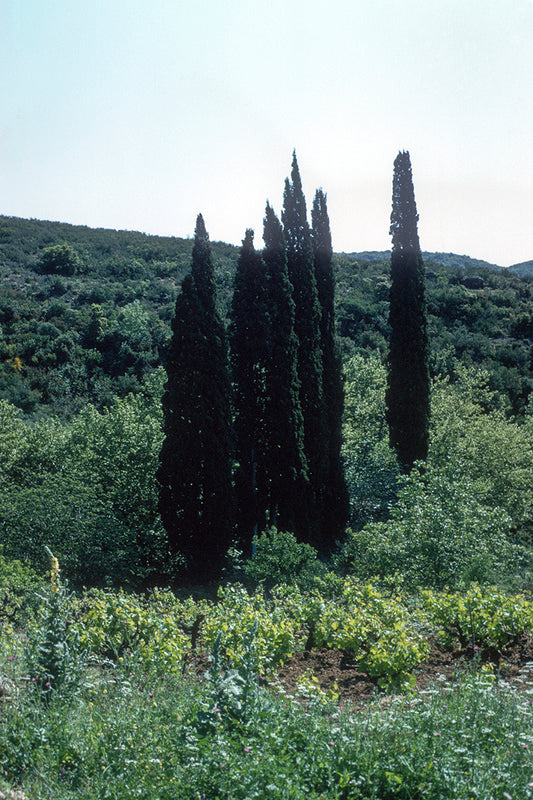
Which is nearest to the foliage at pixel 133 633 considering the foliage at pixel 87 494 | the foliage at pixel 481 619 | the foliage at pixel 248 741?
the foliage at pixel 248 741

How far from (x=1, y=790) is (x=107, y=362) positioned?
1262 inches

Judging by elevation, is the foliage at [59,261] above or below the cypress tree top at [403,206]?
above

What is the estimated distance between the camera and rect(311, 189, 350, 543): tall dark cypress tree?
58.6ft

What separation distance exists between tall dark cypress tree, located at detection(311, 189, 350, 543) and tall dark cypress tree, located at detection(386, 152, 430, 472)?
1932 millimetres

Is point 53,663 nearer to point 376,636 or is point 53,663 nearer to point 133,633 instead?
point 133,633

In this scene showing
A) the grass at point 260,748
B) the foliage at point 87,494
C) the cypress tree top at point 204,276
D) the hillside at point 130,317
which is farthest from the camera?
the hillside at point 130,317

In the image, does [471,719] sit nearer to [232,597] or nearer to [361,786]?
[361,786]

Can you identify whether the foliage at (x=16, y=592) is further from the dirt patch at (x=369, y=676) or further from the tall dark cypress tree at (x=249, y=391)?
the tall dark cypress tree at (x=249, y=391)

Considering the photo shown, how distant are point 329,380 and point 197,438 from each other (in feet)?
20.3

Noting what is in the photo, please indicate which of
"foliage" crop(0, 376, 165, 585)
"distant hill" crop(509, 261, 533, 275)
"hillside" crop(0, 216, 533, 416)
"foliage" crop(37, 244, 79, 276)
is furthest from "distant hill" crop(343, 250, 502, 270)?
"foliage" crop(0, 376, 165, 585)

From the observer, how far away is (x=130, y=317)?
3575 centimetres

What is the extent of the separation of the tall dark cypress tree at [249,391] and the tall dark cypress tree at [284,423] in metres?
0.23

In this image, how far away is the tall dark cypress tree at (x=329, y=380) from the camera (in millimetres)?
17875

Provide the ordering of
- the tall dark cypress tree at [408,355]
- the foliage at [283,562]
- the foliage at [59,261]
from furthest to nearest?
1. the foliage at [59,261]
2. the tall dark cypress tree at [408,355]
3. the foliage at [283,562]
